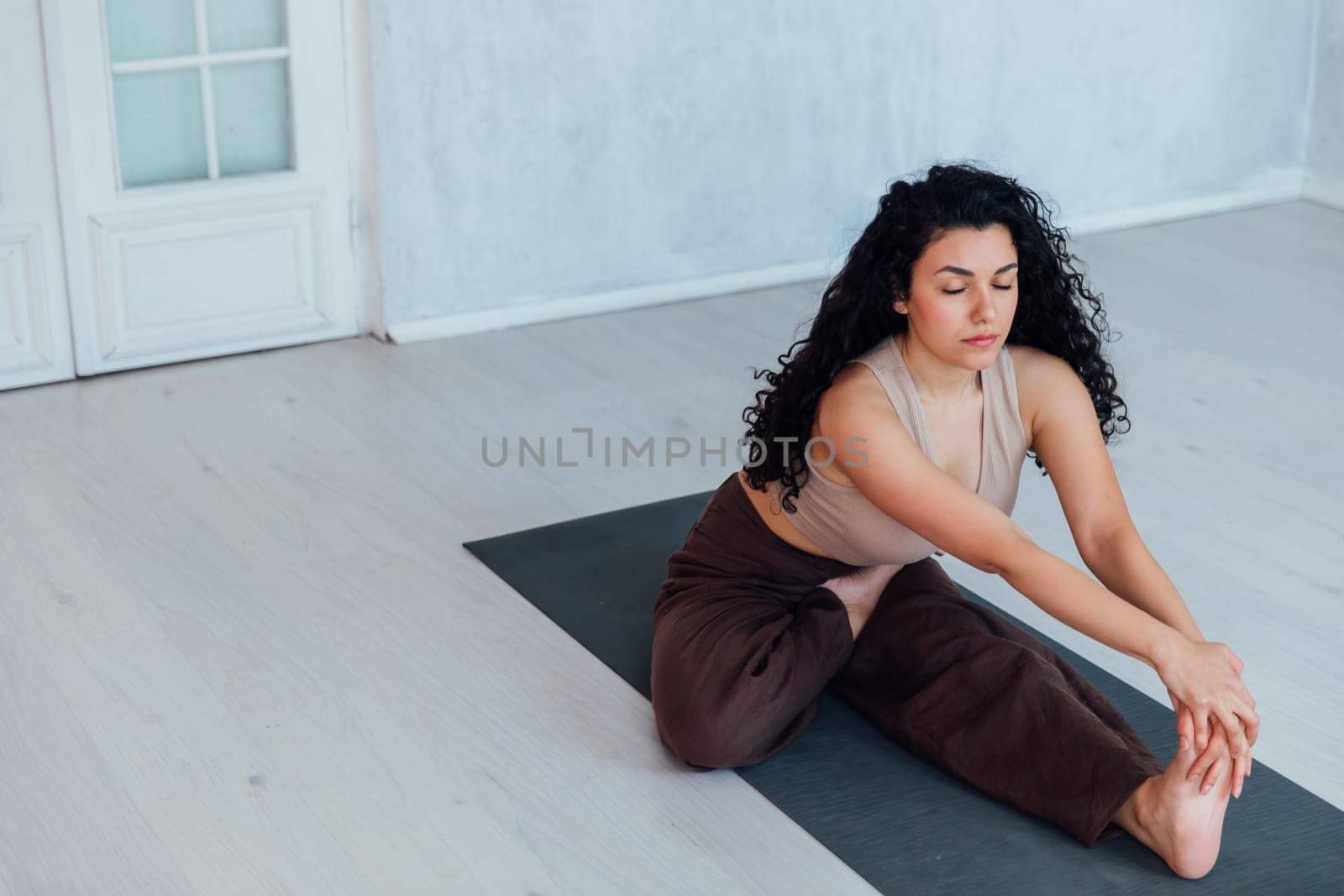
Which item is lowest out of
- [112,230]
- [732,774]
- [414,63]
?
[732,774]

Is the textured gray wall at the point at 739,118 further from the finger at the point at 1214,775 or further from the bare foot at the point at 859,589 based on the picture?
the finger at the point at 1214,775

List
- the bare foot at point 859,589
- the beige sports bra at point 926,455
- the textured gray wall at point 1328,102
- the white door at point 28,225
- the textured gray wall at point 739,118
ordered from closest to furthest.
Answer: the beige sports bra at point 926,455 < the bare foot at point 859,589 < the white door at point 28,225 < the textured gray wall at point 739,118 < the textured gray wall at point 1328,102

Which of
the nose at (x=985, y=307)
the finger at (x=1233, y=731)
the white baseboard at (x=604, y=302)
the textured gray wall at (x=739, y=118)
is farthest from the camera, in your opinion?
the white baseboard at (x=604, y=302)

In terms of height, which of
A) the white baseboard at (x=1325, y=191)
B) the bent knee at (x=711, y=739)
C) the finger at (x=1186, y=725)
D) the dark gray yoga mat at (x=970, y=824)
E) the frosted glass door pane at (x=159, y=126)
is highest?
the frosted glass door pane at (x=159, y=126)

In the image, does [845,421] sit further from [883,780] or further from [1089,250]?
[1089,250]

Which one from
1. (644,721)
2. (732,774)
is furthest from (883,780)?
(644,721)

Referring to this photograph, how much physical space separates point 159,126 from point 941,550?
2.22 m

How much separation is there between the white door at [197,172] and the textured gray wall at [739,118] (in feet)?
0.56

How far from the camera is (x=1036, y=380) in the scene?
230 cm

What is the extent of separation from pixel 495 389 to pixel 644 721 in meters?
1.42

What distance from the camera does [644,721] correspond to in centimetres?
247

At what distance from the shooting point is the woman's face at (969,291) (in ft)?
7.14

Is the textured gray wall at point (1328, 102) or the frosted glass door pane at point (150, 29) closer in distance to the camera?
the frosted glass door pane at point (150, 29)

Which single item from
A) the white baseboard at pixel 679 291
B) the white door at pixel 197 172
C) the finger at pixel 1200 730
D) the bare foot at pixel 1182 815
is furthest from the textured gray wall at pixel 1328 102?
the finger at pixel 1200 730
